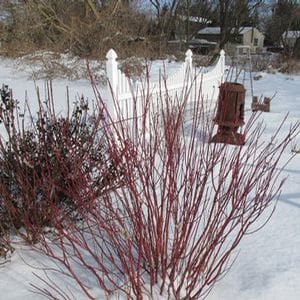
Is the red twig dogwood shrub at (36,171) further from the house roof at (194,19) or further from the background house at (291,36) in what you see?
the background house at (291,36)

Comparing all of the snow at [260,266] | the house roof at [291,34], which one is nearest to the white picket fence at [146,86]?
the snow at [260,266]

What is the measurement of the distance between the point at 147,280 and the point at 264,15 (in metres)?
39.3

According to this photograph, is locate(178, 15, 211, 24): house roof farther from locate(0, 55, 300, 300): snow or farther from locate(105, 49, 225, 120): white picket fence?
locate(0, 55, 300, 300): snow

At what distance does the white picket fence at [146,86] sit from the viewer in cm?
230

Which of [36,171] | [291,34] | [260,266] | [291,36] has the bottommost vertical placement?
[260,266]

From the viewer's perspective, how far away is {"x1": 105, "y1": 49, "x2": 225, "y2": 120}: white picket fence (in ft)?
7.56

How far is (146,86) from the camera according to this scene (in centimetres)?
590

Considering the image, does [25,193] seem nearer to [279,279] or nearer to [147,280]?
[147,280]

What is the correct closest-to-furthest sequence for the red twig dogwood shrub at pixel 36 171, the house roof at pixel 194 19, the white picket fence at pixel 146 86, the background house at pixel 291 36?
the white picket fence at pixel 146 86
the red twig dogwood shrub at pixel 36 171
the house roof at pixel 194 19
the background house at pixel 291 36

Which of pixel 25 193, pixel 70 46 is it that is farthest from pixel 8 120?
pixel 70 46

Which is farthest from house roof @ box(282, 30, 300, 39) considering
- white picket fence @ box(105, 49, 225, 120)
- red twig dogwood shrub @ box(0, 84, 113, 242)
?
red twig dogwood shrub @ box(0, 84, 113, 242)

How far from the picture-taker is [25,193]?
2.71 m

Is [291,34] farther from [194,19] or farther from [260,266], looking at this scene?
[260,266]

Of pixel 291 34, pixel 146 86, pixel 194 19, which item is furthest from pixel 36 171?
pixel 291 34
